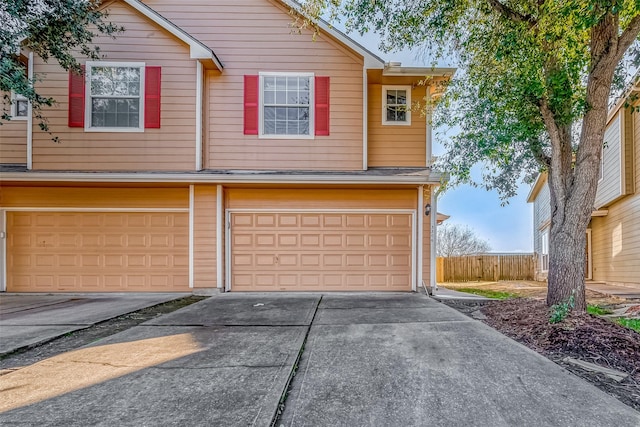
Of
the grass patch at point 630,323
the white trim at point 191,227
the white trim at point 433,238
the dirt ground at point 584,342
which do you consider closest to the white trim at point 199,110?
the white trim at point 191,227

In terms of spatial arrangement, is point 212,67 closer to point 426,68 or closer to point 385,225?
point 426,68

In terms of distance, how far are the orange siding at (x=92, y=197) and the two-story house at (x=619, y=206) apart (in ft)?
37.4

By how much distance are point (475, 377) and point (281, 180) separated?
5.22 meters

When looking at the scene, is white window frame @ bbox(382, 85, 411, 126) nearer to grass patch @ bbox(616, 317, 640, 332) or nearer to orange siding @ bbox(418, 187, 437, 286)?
orange siding @ bbox(418, 187, 437, 286)

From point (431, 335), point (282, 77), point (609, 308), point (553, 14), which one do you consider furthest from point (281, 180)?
point (609, 308)

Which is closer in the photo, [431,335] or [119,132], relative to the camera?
[431,335]

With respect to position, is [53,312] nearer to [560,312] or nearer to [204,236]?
[204,236]

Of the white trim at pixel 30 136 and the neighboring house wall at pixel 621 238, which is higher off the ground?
the white trim at pixel 30 136

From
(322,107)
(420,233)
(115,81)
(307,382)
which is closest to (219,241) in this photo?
(322,107)

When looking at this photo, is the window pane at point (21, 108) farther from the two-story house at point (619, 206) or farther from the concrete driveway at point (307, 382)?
the two-story house at point (619, 206)

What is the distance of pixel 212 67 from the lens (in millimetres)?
7516

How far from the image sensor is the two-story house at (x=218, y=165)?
7.27m

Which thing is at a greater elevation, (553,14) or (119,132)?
(553,14)

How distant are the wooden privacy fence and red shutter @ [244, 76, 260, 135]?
37.6 ft
